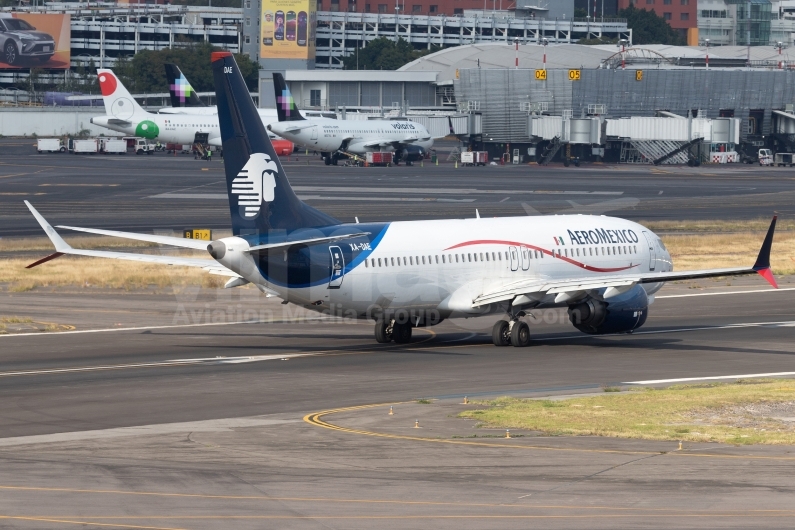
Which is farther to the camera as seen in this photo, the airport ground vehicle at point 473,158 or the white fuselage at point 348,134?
the airport ground vehicle at point 473,158

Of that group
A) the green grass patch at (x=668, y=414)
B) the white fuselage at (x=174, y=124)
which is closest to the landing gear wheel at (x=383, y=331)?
the green grass patch at (x=668, y=414)

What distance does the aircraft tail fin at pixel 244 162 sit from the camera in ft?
122

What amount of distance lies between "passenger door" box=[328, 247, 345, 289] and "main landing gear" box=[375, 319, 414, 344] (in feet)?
13.8

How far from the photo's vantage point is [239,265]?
3638cm

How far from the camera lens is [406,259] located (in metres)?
39.2

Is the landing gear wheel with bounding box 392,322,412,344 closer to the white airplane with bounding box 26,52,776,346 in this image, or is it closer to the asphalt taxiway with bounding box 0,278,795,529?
the white airplane with bounding box 26,52,776,346

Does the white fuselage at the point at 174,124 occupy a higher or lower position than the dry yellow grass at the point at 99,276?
higher

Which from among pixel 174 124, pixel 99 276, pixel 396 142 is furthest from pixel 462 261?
pixel 174 124

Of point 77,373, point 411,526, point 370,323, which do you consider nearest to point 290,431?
point 411,526

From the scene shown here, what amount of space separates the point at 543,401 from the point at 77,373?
13.8m

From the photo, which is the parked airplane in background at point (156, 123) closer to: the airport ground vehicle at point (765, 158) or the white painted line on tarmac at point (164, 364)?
the airport ground vehicle at point (765, 158)

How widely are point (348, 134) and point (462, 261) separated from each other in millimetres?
106008

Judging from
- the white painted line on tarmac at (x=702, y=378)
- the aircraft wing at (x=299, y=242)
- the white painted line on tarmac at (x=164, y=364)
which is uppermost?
the aircraft wing at (x=299, y=242)

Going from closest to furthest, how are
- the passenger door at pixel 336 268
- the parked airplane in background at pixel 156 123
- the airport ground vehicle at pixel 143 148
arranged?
the passenger door at pixel 336 268, the parked airplane in background at pixel 156 123, the airport ground vehicle at pixel 143 148
